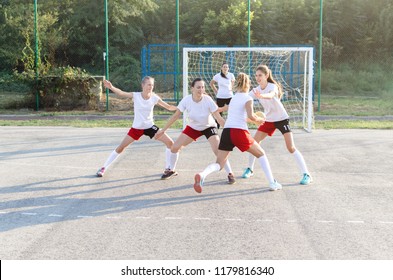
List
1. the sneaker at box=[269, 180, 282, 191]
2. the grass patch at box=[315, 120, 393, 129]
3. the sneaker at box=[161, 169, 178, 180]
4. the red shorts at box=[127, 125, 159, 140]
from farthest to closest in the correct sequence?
the grass patch at box=[315, 120, 393, 129] → the red shorts at box=[127, 125, 159, 140] → the sneaker at box=[161, 169, 178, 180] → the sneaker at box=[269, 180, 282, 191]

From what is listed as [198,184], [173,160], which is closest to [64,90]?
[173,160]

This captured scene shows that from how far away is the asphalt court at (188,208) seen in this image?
5492 mm

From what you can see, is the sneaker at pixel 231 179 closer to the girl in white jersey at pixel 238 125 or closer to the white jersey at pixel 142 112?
the girl in white jersey at pixel 238 125

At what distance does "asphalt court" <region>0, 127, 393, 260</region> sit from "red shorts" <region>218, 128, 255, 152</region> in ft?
2.17

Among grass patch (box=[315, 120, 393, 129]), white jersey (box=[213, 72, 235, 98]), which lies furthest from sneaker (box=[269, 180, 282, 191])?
grass patch (box=[315, 120, 393, 129])

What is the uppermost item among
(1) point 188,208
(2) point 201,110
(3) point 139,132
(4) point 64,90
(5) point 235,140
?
(2) point 201,110

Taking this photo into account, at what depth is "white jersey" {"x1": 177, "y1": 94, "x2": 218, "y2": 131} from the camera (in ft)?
28.0

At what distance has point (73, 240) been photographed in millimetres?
5777

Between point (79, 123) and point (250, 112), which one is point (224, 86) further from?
point (250, 112)

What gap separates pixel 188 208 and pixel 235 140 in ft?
4.01

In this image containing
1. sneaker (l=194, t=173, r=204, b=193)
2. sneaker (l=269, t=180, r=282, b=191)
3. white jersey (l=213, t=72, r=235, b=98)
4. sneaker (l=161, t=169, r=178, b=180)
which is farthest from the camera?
white jersey (l=213, t=72, r=235, b=98)

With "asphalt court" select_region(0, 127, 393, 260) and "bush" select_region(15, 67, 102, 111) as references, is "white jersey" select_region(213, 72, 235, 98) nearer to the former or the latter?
"asphalt court" select_region(0, 127, 393, 260)

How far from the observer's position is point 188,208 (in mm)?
7141

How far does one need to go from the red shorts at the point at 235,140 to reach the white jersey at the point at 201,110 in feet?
2.54
